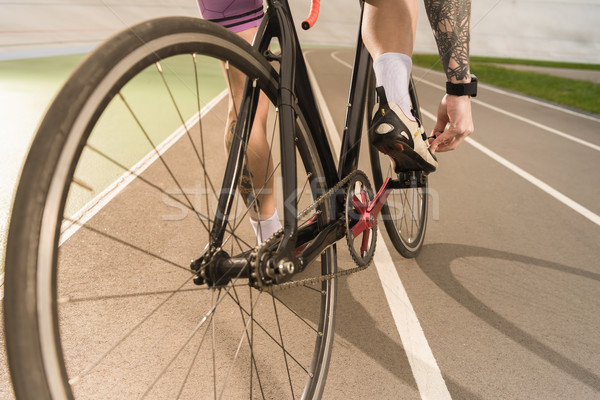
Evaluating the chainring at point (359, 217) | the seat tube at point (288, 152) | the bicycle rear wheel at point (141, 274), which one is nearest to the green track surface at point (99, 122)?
the bicycle rear wheel at point (141, 274)

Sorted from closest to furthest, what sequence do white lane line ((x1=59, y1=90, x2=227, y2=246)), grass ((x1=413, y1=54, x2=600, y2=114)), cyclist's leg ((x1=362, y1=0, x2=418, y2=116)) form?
cyclist's leg ((x1=362, y1=0, x2=418, y2=116)), white lane line ((x1=59, y1=90, x2=227, y2=246)), grass ((x1=413, y1=54, x2=600, y2=114))

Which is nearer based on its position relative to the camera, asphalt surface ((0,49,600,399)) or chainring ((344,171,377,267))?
chainring ((344,171,377,267))

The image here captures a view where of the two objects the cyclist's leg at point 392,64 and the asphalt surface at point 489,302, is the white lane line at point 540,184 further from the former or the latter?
the cyclist's leg at point 392,64

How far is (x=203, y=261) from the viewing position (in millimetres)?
1562

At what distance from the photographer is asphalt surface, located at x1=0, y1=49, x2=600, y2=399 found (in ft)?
7.77

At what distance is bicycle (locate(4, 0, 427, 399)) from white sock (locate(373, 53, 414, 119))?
22cm

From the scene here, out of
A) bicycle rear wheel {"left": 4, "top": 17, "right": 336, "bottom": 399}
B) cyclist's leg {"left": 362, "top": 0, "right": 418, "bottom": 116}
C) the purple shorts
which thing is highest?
the purple shorts

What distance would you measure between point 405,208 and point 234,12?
1805 millimetres

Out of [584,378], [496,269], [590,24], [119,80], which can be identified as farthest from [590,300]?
[590,24]

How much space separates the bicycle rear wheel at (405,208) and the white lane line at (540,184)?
7.47ft

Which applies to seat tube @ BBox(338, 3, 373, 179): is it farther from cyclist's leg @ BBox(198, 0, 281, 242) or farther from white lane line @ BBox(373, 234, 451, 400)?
white lane line @ BBox(373, 234, 451, 400)

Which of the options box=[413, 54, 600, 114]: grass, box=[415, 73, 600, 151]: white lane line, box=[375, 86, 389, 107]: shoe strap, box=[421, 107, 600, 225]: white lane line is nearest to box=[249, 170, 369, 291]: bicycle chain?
box=[375, 86, 389, 107]: shoe strap

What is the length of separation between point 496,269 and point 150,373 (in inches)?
100

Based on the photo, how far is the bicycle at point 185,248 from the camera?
91 cm
